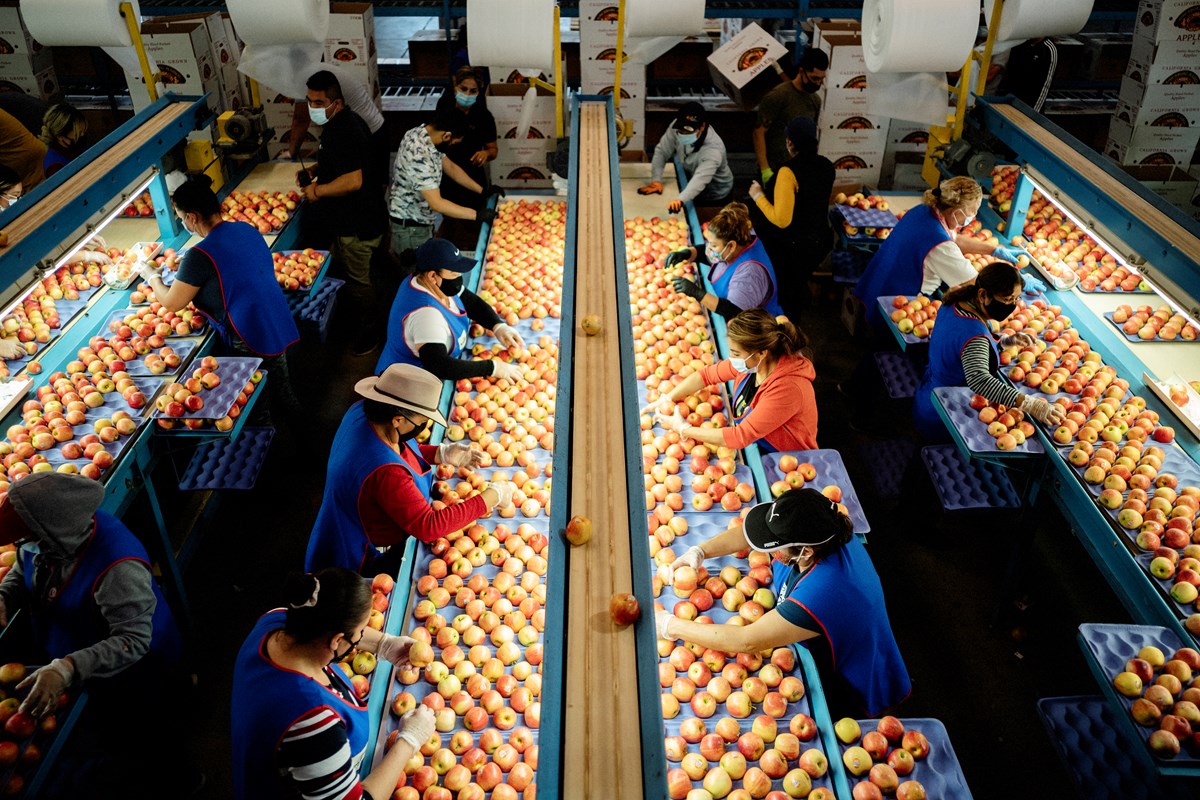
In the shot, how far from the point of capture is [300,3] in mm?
6023

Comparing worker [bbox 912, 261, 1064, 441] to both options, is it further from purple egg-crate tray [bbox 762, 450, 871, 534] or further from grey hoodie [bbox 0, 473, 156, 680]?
grey hoodie [bbox 0, 473, 156, 680]

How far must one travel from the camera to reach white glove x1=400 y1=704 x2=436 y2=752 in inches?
118

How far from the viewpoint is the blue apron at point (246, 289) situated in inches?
220

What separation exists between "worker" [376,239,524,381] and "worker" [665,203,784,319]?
1.49 metres

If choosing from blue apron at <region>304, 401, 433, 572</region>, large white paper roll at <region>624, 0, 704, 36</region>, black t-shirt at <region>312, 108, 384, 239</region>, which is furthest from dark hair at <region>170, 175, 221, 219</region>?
large white paper roll at <region>624, 0, 704, 36</region>

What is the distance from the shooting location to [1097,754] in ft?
12.6

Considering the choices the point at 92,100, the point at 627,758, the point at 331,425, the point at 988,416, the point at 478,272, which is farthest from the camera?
the point at 92,100

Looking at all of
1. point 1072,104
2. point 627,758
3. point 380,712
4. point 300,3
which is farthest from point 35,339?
point 1072,104

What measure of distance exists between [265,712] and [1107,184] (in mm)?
5725

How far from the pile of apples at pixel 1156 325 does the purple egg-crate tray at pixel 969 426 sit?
1.50m

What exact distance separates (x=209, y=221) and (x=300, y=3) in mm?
1888

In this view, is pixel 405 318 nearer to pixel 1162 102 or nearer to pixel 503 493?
pixel 503 493

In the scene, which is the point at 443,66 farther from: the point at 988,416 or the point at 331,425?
the point at 988,416

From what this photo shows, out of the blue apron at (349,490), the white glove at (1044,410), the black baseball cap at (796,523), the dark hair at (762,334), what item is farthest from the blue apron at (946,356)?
the blue apron at (349,490)
